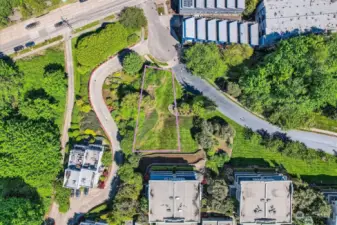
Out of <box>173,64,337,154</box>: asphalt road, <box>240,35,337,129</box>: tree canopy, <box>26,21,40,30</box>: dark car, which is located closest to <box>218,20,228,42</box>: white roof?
<box>240,35,337,129</box>: tree canopy

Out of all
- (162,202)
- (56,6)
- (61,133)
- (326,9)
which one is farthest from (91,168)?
(326,9)

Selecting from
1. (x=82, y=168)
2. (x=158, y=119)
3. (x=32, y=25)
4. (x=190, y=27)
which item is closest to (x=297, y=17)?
(x=190, y=27)

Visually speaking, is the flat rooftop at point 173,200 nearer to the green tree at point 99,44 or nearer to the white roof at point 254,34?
the green tree at point 99,44

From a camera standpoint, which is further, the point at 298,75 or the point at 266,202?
the point at 266,202

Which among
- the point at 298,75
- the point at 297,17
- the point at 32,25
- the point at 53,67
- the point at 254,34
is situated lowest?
the point at 298,75

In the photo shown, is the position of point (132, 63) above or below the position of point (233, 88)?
above

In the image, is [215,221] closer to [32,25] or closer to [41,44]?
[41,44]
